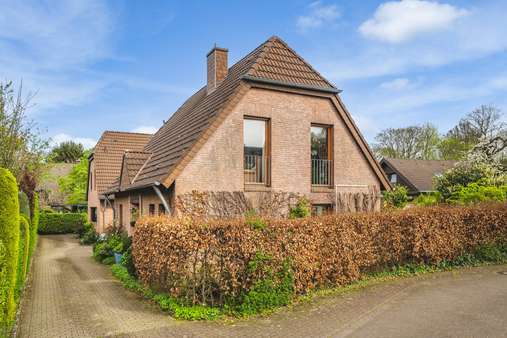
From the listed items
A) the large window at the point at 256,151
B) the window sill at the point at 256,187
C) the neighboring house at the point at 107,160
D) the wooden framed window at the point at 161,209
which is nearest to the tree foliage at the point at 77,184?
the neighboring house at the point at 107,160

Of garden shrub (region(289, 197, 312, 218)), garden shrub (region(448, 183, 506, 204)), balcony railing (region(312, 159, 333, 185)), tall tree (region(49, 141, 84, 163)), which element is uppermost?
tall tree (region(49, 141, 84, 163))

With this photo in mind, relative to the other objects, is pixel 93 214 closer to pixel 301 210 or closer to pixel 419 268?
pixel 301 210

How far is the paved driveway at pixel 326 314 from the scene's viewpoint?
7.82 m

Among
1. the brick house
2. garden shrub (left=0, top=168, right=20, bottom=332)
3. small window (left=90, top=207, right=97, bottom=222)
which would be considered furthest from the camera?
small window (left=90, top=207, right=97, bottom=222)

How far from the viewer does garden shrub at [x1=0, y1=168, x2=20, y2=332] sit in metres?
7.11

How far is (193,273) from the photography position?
8.83 metres

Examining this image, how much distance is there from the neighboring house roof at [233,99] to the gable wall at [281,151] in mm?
282

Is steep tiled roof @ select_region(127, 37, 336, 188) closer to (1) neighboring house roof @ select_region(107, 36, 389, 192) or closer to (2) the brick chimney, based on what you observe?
(1) neighboring house roof @ select_region(107, 36, 389, 192)

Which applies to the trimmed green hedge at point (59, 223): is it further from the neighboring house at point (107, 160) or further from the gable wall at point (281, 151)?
the gable wall at point (281, 151)

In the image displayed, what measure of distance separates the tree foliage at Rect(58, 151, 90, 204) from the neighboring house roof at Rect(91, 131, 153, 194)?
15.2m

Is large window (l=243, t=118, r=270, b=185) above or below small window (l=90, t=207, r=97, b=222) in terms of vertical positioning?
above

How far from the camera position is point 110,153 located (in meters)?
26.9

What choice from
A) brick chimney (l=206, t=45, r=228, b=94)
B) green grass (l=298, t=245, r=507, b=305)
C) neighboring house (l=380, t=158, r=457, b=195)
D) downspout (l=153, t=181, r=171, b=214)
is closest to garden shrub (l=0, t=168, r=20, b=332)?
downspout (l=153, t=181, r=171, b=214)

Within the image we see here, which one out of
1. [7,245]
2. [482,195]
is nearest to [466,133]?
[482,195]
